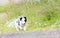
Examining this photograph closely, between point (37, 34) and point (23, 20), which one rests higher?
point (23, 20)

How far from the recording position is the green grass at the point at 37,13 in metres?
1.82

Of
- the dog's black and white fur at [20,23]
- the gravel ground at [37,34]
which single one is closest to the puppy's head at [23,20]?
the dog's black and white fur at [20,23]

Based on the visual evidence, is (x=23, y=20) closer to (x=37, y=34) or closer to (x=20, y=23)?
(x=20, y=23)

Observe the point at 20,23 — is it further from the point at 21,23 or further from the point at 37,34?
the point at 37,34

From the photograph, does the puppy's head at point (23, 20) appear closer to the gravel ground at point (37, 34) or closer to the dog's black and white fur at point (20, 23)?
the dog's black and white fur at point (20, 23)

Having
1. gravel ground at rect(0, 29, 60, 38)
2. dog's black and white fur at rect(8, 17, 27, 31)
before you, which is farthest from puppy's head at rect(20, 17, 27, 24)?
A: gravel ground at rect(0, 29, 60, 38)

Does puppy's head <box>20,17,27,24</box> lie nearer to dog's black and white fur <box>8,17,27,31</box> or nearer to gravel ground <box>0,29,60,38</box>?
dog's black and white fur <box>8,17,27,31</box>

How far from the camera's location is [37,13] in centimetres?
188

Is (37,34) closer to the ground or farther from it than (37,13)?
closer to the ground

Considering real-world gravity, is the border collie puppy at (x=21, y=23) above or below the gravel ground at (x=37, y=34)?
above

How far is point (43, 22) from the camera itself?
1847 millimetres

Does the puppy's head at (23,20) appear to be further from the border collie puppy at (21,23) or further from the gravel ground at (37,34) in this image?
Answer: the gravel ground at (37,34)

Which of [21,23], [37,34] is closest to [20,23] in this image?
[21,23]

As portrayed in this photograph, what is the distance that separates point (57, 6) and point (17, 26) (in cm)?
47
